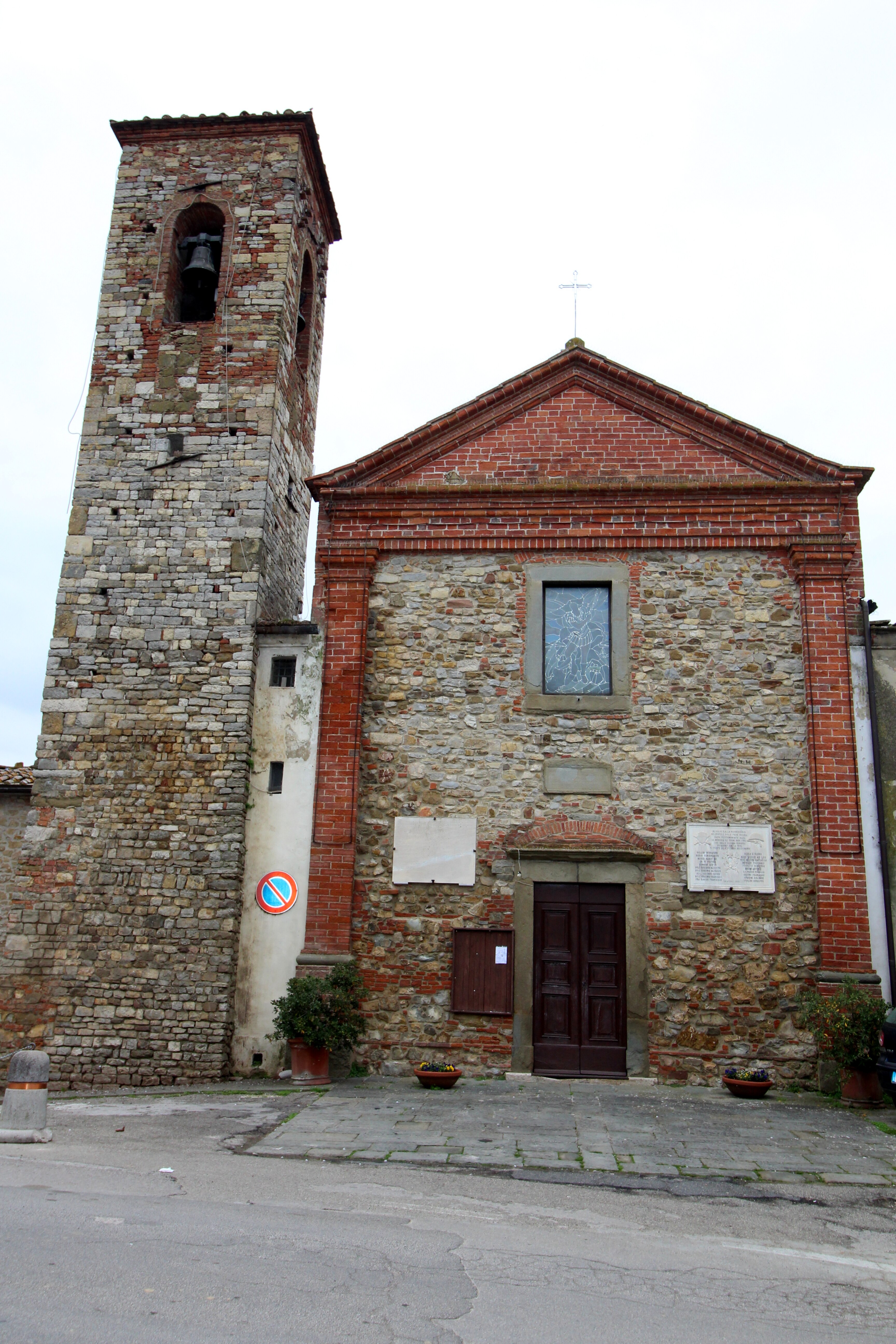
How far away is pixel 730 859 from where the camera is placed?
11.2m

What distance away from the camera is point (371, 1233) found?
5.54m

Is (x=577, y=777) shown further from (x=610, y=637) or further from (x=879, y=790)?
(x=879, y=790)

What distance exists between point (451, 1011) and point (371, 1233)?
5654mm

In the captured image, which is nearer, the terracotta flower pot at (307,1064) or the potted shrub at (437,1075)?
the potted shrub at (437,1075)

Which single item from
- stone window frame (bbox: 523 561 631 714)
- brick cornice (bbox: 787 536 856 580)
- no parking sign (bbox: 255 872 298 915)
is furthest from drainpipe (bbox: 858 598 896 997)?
no parking sign (bbox: 255 872 298 915)

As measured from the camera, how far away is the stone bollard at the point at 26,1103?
801 centimetres

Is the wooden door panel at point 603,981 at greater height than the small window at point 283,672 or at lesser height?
lesser

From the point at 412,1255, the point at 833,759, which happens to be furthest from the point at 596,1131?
the point at 833,759

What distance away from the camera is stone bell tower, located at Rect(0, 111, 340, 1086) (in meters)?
11.4

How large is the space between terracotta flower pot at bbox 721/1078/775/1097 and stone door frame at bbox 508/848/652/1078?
0.93 metres

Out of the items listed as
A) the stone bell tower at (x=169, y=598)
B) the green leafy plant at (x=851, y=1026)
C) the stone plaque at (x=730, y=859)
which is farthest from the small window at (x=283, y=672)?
the green leafy plant at (x=851, y=1026)

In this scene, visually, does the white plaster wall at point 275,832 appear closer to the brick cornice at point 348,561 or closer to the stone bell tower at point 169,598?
the stone bell tower at point 169,598

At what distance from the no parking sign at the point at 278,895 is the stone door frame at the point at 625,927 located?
2.49 meters

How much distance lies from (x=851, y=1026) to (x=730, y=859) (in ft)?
6.73
